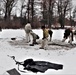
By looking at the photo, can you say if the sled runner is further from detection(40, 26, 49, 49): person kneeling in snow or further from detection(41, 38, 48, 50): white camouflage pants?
detection(41, 38, 48, 50): white camouflage pants

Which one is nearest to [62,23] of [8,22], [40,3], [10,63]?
[40,3]

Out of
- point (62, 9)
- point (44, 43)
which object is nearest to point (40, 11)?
point (62, 9)

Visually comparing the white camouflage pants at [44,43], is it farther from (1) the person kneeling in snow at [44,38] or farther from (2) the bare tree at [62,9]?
(2) the bare tree at [62,9]

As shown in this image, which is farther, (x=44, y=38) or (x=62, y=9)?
(x=62, y=9)

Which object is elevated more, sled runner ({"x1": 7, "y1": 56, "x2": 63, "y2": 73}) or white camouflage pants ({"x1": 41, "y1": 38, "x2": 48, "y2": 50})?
sled runner ({"x1": 7, "y1": 56, "x2": 63, "y2": 73})

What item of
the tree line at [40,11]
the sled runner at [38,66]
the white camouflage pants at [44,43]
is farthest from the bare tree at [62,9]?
the sled runner at [38,66]

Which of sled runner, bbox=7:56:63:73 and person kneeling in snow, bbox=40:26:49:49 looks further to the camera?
person kneeling in snow, bbox=40:26:49:49

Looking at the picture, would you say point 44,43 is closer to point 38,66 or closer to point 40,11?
point 38,66

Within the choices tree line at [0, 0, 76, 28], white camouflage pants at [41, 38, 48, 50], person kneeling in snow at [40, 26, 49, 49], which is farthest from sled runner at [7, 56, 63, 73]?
tree line at [0, 0, 76, 28]

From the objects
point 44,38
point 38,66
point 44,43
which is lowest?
point 44,43

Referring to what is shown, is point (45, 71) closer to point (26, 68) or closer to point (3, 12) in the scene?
point (26, 68)

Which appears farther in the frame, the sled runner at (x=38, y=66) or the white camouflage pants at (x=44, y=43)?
the white camouflage pants at (x=44, y=43)

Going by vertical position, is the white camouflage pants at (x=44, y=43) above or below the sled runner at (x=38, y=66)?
below

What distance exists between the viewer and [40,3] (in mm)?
60219
